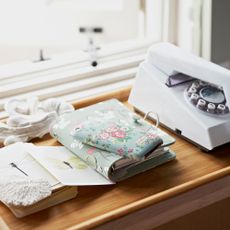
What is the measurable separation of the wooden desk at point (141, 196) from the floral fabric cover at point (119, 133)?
0.07 metres

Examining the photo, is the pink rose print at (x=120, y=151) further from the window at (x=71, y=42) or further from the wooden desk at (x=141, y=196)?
the window at (x=71, y=42)

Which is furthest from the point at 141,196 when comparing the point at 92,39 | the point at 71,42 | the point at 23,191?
the point at 71,42

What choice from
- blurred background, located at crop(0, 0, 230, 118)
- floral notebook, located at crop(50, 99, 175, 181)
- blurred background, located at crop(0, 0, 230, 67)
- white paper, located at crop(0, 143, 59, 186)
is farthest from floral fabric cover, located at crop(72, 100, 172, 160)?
blurred background, located at crop(0, 0, 230, 67)

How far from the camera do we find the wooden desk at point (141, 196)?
1.13 meters

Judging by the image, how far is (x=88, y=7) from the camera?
2012 millimetres

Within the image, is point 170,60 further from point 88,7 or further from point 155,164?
point 88,7

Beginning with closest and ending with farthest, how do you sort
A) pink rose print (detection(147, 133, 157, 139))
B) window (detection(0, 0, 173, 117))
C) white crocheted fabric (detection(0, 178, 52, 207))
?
white crocheted fabric (detection(0, 178, 52, 207)), pink rose print (detection(147, 133, 157, 139)), window (detection(0, 0, 173, 117))

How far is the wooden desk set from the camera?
44.5 inches

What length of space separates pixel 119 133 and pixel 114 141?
1.5 inches

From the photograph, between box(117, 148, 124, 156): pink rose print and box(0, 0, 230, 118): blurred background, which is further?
box(0, 0, 230, 118): blurred background

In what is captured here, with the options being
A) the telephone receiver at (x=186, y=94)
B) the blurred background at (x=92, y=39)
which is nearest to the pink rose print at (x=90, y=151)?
the telephone receiver at (x=186, y=94)

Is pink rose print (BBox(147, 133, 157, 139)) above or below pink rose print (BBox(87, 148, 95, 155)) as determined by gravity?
above

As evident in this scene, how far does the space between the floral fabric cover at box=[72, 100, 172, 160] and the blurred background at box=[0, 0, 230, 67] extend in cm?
46

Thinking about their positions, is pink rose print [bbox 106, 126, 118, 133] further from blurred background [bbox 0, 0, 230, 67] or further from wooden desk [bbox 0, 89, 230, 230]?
blurred background [bbox 0, 0, 230, 67]
